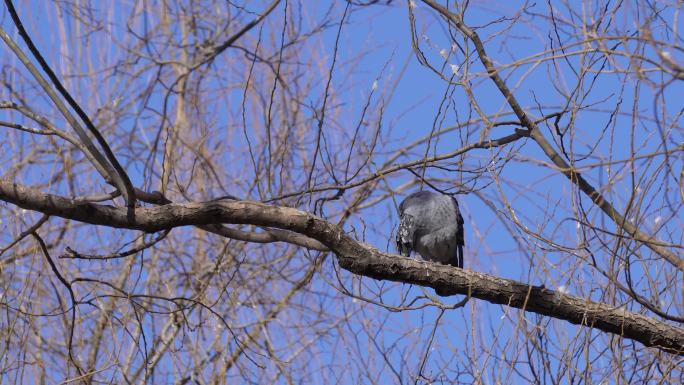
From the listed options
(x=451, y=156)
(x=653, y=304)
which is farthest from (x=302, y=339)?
(x=653, y=304)

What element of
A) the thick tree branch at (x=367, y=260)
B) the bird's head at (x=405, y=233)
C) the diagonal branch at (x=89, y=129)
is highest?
the bird's head at (x=405, y=233)

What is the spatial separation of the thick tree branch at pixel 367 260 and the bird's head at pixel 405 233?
1.61m

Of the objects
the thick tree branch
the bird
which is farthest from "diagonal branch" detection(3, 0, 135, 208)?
the bird

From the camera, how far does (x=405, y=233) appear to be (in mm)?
5246

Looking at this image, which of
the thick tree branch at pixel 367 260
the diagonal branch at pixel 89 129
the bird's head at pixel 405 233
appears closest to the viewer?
the diagonal branch at pixel 89 129

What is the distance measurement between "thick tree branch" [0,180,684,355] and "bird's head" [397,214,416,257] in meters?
1.61

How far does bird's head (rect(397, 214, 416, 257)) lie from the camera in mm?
5219

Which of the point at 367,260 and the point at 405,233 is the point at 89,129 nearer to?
the point at 367,260

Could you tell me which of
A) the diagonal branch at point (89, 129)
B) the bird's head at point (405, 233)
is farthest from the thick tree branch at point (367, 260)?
the bird's head at point (405, 233)

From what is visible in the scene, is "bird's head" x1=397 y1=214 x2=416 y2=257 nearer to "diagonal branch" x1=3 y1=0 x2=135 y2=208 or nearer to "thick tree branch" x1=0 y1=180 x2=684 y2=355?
"thick tree branch" x1=0 y1=180 x2=684 y2=355

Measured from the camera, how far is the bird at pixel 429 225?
5227 millimetres

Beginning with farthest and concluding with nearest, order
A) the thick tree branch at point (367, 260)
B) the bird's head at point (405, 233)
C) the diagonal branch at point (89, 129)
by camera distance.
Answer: the bird's head at point (405, 233) < the thick tree branch at point (367, 260) < the diagonal branch at point (89, 129)

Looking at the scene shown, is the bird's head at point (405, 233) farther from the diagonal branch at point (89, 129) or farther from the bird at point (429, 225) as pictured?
the diagonal branch at point (89, 129)

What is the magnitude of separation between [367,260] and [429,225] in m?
1.84
